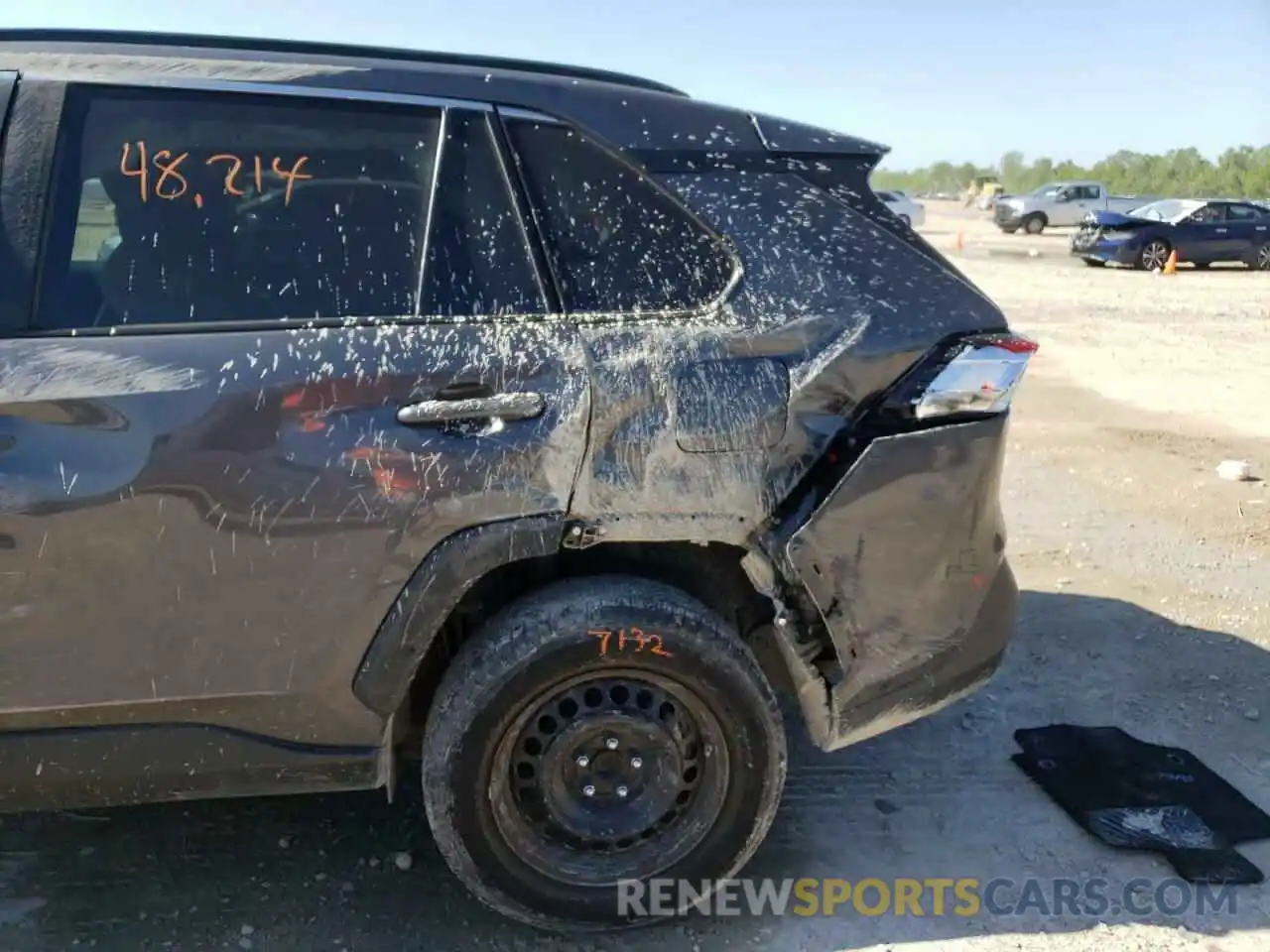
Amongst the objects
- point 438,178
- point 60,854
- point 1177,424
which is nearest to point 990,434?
point 438,178

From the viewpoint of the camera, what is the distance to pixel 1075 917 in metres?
2.75

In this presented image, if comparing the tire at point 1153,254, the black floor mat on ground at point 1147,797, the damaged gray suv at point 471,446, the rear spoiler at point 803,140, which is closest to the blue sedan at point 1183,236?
the tire at point 1153,254

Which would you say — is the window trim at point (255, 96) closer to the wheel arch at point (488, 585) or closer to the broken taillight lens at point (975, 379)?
the wheel arch at point (488, 585)

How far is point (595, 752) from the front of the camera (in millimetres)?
2561

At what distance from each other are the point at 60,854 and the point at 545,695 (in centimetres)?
147

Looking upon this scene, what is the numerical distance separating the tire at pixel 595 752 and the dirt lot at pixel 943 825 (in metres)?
0.20

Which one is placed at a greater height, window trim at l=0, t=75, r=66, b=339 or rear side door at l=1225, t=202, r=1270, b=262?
rear side door at l=1225, t=202, r=1270, b=262

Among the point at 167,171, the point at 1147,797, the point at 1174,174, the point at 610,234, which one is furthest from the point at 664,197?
the point at 1174,174

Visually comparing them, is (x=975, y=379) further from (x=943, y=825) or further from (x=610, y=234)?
(x=943, y=825)

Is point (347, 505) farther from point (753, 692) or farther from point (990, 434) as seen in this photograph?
point (990, 434)

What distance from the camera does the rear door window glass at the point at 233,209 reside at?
7.46 ft

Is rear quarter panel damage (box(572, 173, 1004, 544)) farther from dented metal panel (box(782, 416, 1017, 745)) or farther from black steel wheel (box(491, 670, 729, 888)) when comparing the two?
black steel wheel (box(491, 670, 729, 888))

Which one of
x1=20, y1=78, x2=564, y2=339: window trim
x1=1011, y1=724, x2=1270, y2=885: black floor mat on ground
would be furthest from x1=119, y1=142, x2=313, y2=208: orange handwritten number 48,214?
x1=1011, y1=724, x2=1270, y2=885: black floor mat on ground

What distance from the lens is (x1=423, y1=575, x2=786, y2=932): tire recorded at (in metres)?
2.43
